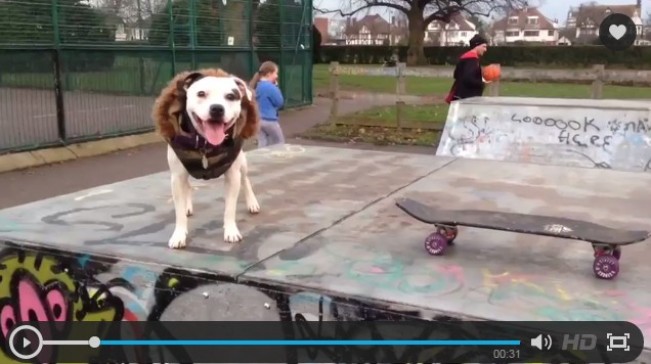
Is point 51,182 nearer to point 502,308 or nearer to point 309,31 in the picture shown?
point 502,308

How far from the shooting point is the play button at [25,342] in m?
3.29

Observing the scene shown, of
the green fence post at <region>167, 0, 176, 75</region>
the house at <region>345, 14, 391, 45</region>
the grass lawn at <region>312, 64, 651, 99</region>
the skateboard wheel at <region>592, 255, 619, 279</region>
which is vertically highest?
the house at <region>345, 14, 391, 45</region>

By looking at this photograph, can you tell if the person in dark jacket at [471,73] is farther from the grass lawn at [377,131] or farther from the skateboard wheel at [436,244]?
the skateboard wheel at [436,244]

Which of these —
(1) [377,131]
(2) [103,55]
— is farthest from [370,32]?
(2) [103,55]

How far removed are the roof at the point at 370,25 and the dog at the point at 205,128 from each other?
55.1 meters


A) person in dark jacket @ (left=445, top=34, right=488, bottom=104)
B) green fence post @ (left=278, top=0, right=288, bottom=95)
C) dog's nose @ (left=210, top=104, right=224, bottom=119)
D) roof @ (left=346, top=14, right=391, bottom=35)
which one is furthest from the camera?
roof @ (left=346, top=14, right=391, bottom=35)

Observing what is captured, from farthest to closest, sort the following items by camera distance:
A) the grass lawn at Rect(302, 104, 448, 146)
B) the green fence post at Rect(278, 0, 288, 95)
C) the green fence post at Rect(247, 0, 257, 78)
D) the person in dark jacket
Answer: the green fence post at Rect(278, 0, 288, 95) < the green fence post at Rect(247, 0, 257, 78) < the grass lawn at Rect(302, 104, 448, 146) < the person in dark jacket

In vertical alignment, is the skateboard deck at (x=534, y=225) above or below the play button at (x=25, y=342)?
above

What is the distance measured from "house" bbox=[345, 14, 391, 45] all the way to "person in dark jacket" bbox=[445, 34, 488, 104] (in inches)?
2312

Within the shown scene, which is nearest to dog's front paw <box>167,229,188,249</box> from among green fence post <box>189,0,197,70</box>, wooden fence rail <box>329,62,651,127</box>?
wooden fence rail <box>329,62,651,127</box>

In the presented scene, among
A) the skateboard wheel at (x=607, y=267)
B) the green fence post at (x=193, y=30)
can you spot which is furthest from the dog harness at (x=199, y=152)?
the green fence post at (x=193, y=30)

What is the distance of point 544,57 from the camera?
1663 inches

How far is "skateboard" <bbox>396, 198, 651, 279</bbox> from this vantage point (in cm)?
269

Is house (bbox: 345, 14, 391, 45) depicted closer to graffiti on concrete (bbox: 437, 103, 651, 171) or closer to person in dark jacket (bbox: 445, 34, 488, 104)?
person in dark jacket (bbox: 445, 34, 488, 104)
